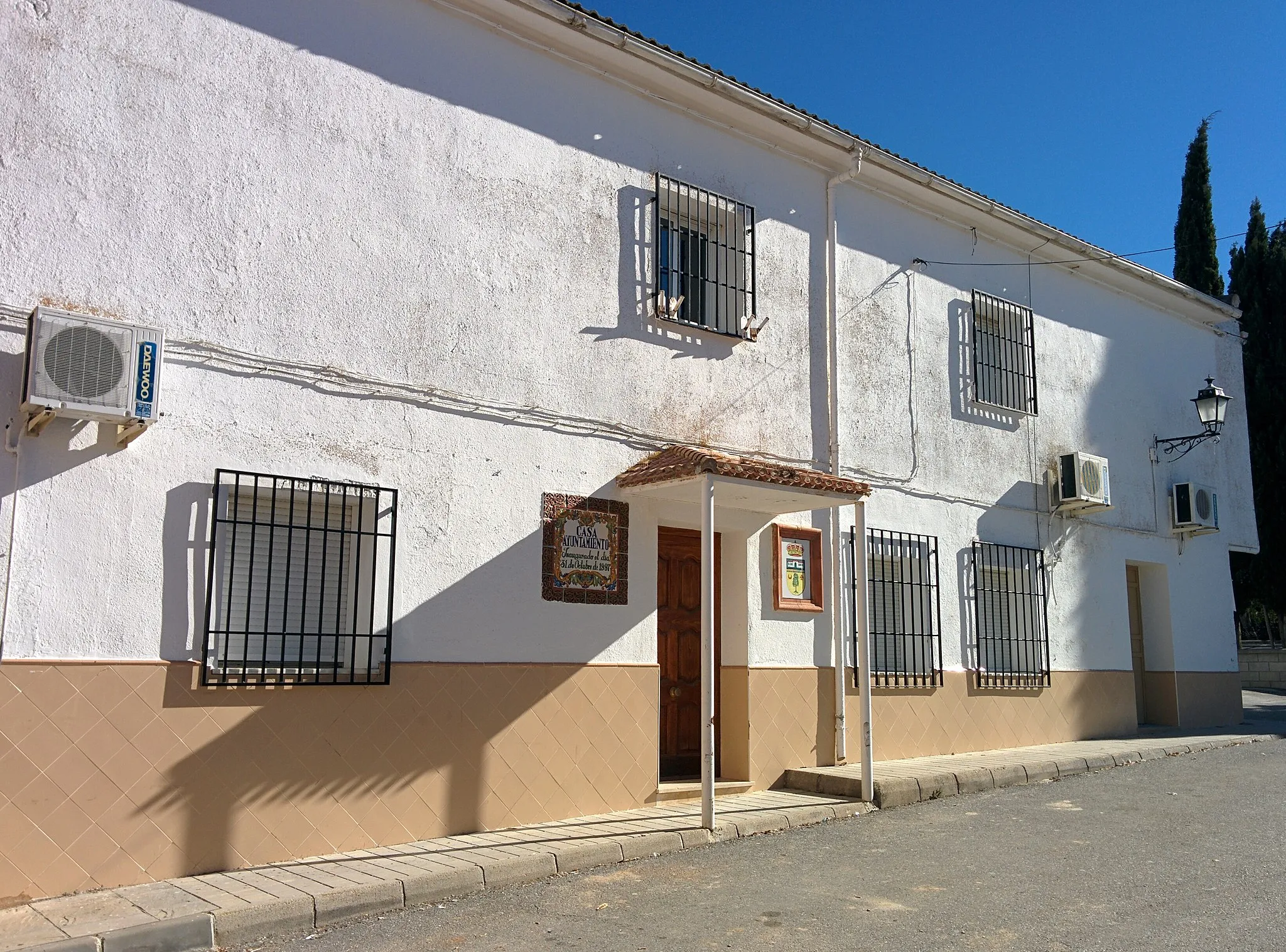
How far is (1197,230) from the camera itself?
22.9 m

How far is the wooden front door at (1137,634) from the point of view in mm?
14500

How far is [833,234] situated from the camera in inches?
424

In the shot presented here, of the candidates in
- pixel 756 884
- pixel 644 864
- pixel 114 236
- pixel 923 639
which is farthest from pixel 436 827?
pixel 923 639

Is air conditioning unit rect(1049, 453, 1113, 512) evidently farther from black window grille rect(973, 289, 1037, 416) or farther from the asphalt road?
the asphalt road

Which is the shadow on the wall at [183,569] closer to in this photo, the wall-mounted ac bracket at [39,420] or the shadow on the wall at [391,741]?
the shadow on the wall at [391,741]

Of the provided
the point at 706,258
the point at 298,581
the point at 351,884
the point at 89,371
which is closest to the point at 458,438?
the point at 298,581

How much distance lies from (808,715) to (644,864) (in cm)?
322

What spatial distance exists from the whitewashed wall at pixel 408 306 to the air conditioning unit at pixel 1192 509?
4.97 metres

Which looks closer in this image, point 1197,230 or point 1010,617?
point 1010,617

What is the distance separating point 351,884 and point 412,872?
0.41 metres

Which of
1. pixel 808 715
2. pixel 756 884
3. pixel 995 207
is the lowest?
pixel 756 884

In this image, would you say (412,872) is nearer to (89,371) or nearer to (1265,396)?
(89,371)

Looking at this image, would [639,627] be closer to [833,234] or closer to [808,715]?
[808,715]

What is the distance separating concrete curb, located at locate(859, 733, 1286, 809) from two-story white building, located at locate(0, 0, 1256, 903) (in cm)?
53
